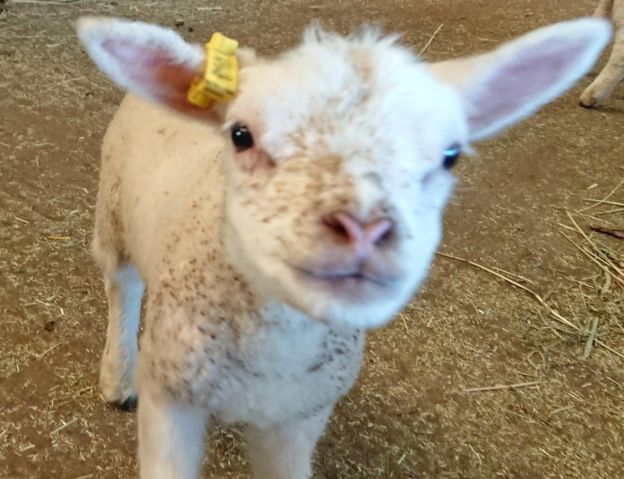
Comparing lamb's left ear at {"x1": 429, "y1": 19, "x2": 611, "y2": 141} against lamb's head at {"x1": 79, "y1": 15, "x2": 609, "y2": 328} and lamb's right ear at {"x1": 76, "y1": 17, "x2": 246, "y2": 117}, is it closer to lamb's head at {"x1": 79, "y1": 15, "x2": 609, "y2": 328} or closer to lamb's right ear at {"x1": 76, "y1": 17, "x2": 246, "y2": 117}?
lamb's head at {"x1": 79, "y1": 15, "x2": 609, "y2": 328}

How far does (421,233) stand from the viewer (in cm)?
100

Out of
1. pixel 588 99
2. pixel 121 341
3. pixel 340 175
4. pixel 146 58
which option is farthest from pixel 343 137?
pixel 588 99

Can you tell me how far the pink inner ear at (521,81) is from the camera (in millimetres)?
1198

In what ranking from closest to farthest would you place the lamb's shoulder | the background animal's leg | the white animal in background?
the lamb's shoulder
the background animal's leg
the white animal in background

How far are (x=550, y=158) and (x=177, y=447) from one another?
2.41m

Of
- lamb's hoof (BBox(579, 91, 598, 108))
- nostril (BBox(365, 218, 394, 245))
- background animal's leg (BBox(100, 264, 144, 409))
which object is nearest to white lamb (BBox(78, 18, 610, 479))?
nostril (BBox(365, 218, 394, 245))

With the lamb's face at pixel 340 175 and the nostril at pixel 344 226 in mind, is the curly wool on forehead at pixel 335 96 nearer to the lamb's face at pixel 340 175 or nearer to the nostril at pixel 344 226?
the lamb's face at pixel 340 175

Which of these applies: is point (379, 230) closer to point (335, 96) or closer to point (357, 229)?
point (357, 229)

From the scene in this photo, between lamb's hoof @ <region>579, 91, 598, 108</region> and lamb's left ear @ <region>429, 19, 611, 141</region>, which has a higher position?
lamb's left ear @ <region>429, 19, 611, 141</region>

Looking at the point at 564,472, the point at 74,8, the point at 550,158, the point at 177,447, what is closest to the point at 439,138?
the point at 177,447

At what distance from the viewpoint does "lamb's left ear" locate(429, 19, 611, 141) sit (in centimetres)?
117

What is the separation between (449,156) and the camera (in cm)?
111

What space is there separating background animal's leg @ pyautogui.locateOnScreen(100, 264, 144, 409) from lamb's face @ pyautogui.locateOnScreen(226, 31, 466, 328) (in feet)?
2.78

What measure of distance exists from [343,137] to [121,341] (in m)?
1.19
